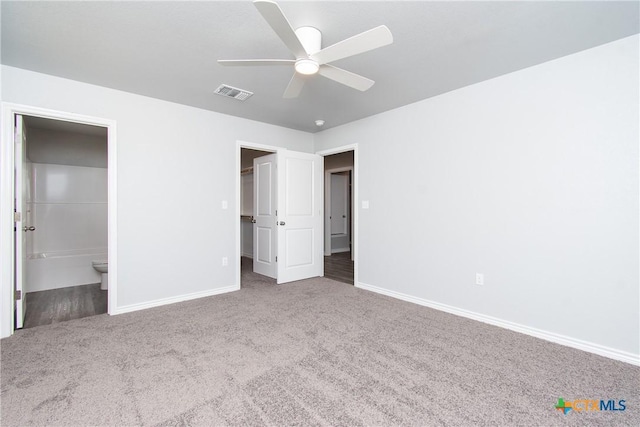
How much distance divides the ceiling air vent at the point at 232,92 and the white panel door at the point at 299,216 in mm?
1260

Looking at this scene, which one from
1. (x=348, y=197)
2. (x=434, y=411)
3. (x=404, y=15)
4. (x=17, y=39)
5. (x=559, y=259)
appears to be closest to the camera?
(x=434, y=411)

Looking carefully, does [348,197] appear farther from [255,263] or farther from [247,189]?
[255,263]

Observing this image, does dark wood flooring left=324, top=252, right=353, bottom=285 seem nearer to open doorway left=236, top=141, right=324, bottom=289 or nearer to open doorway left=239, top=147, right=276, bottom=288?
open doorway left=236, top=141, right=324, bottom=289

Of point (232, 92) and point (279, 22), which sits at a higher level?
point (232, 92)

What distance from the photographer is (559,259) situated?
8.34 ft

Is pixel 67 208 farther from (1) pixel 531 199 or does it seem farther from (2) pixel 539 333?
(2) pixel 539 333

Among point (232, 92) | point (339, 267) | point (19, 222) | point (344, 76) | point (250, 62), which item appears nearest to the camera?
point (250, 62)

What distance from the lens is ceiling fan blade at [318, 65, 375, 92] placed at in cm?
215

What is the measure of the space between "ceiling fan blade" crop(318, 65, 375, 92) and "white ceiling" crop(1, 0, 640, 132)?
9.4 inches

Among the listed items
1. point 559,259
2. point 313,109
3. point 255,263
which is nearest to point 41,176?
point 255,263

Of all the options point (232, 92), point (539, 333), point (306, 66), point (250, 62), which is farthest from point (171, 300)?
point (539, 333)

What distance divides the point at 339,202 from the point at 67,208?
5415 mm

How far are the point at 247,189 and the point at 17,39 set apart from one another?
5.23 meters

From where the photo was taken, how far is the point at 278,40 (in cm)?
224
